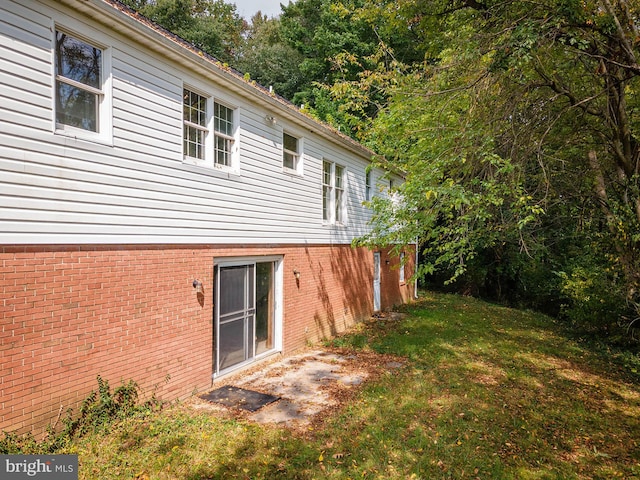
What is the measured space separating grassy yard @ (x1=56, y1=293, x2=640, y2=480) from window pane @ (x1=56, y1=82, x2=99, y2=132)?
4.11m

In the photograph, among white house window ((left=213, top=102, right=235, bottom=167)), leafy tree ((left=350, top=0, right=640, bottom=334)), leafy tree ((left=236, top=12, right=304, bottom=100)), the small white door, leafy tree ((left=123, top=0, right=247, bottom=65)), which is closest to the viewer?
leafy tree ((left=350, top=0, right=640, bottom=334))

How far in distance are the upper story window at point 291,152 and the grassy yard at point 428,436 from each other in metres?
5.73

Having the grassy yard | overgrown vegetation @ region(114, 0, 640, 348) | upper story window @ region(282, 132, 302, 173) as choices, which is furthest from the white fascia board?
the grassy yard

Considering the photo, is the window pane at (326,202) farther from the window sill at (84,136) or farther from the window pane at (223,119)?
the window sill at (84,136)

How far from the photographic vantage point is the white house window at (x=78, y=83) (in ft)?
15.5

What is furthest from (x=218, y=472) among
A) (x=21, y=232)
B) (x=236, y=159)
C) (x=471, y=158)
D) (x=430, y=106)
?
(x=430, y=106)

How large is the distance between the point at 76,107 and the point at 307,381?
20.7ft

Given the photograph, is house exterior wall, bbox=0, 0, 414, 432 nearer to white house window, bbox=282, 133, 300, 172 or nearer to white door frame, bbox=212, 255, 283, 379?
white door frame, bbox=212, 255, 283, 379

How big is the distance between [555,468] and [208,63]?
26.7 feet

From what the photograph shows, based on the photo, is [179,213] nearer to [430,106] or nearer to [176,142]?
[176,142]

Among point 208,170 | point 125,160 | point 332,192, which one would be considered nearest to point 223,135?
point 208,170

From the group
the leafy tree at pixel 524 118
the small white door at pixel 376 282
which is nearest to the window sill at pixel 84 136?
the leafy tree at pixel 524 118

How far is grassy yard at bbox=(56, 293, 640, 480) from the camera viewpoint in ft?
15.2

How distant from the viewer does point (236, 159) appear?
7652 mm
